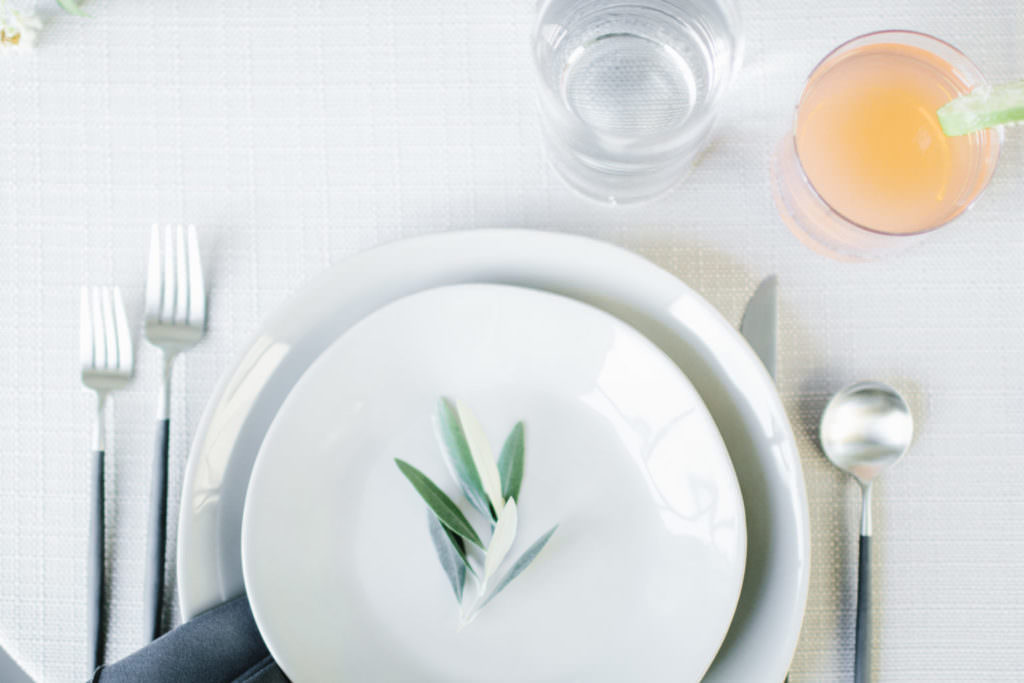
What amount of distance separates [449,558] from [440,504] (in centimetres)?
3

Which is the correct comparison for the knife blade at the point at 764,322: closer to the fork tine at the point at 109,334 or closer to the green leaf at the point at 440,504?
the green leaf at the point at 440,504

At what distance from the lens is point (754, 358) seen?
43 cm

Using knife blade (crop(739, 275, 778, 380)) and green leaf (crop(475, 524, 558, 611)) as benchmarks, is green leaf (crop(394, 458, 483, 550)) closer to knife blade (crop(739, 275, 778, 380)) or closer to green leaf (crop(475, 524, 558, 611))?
green leaf (crop(475, 524, 558, 611))

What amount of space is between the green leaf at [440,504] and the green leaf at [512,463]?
0.10 ft

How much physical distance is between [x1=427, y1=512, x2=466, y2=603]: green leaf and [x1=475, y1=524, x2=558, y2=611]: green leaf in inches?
0.7

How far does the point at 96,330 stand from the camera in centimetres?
49

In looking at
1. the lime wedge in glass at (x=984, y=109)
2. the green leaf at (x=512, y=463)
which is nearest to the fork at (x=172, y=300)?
the green leaf at (x=512, y=463)

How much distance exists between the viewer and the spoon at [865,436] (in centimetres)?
47

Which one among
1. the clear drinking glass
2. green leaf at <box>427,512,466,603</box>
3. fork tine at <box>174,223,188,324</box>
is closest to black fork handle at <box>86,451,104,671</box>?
fork tine at <box>174,223,188,324</box>

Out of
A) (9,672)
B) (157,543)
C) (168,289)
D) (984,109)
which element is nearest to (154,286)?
(168,289)

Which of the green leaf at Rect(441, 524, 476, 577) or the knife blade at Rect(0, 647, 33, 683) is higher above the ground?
the green leaf at Rect(441, 524, 476, 577)

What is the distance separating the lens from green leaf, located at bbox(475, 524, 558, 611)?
437mm

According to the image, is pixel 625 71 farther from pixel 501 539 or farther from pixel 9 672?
pixel 9 672

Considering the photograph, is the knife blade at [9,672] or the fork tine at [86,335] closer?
the fork tine at [86,335]
